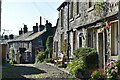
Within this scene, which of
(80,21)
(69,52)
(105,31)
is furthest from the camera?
(69,52)

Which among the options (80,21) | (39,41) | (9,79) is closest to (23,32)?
Answer: (39,41)

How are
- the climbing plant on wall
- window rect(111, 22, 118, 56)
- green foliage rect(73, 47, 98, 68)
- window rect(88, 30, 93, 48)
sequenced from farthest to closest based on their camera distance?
window rect(88, 30, 93, 48) < green foliage rect(73, 47, 98, 68) < the climbing plant on wall < window rect(111, 22, 118, 56)

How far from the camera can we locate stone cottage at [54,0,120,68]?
10133 mm

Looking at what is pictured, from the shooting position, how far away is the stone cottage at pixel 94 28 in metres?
10.1

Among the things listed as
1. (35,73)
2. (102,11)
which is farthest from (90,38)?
(35,73)

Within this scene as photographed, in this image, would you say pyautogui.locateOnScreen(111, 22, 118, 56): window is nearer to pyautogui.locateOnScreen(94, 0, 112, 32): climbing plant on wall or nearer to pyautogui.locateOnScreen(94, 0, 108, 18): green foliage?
pyautogui.locateOnScreen(94, 0, 112, 32): climbing plant on wall

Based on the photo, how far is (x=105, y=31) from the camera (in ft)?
35.8

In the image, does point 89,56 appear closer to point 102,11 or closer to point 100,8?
point 102,11

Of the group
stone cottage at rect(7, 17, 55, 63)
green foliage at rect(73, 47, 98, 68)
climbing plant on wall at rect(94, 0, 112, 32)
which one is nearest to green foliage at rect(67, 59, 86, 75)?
green foliage at rect(73, 47, 98, 68)

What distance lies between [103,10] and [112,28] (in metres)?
1.18

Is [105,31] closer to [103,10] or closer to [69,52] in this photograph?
[103,10]

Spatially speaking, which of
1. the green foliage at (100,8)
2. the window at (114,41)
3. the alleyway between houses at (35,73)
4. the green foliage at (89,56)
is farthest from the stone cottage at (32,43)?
the window at (114,41)

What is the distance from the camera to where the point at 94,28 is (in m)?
12.6

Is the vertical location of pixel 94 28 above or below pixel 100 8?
below
